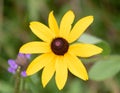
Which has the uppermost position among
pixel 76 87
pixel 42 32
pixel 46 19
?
pixel 42 32

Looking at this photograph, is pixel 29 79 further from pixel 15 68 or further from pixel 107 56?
pixel 107 56

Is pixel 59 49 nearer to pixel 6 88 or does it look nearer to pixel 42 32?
pixel 42 32

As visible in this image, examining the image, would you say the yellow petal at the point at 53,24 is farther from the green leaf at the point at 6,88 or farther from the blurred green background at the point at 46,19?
the blurred green background at the point at 46,19

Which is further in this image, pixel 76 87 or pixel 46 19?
pixel 46 19

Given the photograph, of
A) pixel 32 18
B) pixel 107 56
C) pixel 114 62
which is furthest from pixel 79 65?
pixel 32 18

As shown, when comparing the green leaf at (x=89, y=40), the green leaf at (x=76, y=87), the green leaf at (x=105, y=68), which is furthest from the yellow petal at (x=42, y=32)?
the green leaf at (x=76, y=87)

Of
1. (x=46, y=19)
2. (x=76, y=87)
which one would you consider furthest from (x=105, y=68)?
(x=46, y=19)
